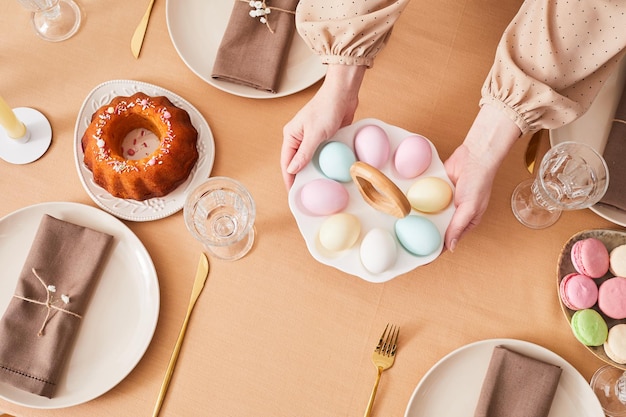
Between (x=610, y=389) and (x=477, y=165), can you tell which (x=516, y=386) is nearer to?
(x=610, y=389)

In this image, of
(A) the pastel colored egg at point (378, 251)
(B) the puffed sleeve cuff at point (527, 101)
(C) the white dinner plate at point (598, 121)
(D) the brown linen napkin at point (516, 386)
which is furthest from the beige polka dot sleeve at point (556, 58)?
(D) the brown linen napkin at point (516, 386)

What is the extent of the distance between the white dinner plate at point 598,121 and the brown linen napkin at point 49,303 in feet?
2.96

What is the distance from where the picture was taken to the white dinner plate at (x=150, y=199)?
1.06 metres

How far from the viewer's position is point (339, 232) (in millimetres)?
943

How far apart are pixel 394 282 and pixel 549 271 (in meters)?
0.30

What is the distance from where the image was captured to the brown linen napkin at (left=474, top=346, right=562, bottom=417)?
987 millimetres

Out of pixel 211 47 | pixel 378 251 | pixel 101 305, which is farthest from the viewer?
pixel 211 47

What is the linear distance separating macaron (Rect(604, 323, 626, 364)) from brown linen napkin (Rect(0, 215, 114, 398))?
92 cm

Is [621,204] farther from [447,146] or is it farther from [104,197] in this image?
[104,197]

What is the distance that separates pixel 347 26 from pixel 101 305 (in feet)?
2.20

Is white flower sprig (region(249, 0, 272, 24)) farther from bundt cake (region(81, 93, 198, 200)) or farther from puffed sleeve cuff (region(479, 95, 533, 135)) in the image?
puffed sleeve cuff (region(479, 95, 533, 135))

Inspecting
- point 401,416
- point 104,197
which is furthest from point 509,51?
point 104,197

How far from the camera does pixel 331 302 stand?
1.06 metres

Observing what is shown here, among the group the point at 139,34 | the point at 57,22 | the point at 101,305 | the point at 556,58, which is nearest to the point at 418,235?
the point at 556,58
